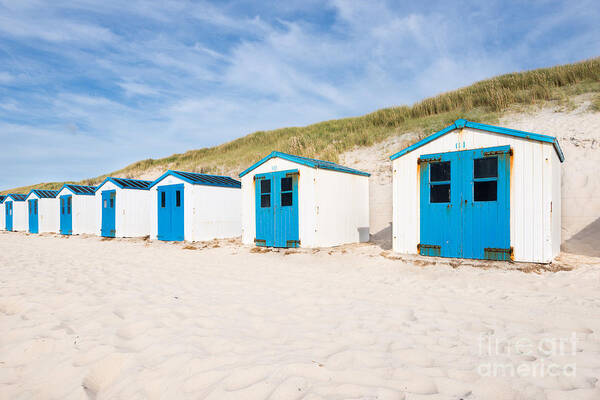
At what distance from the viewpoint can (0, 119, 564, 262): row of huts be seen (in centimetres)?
788

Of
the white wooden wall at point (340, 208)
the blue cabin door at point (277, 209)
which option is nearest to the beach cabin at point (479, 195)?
the white wooden wall at point (340, 208)

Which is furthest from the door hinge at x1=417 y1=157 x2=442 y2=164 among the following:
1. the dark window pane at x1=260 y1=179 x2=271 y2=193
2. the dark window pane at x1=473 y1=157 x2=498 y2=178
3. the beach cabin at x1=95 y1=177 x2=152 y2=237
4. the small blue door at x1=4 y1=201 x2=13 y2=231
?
the small blue door at x1=4 y1=201 x2=13 y2=231

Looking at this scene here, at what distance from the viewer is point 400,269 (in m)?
8.16

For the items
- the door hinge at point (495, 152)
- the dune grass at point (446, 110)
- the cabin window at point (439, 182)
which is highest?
the dune grass at point (446, 110)

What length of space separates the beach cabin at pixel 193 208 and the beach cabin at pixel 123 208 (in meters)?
2.25

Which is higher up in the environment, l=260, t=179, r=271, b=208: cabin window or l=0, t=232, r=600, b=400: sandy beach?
l=260, t=179, r=271, b=208: cabin window

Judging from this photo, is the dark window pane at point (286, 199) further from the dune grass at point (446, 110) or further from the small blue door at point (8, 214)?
the small blue door at point (8, 214)

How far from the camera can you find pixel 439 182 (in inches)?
349

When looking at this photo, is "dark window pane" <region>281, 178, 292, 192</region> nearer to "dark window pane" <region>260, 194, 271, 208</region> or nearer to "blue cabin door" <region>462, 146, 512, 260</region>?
"dark window pane" <region>260, 194, 271, 208</region>

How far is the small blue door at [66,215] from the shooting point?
20281 mm

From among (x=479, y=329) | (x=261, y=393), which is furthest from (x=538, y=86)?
(x=261, y=393)

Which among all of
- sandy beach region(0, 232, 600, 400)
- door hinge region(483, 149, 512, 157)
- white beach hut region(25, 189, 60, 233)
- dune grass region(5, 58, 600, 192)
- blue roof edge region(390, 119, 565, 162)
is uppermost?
dune grass region(5, 58, 600, 192)

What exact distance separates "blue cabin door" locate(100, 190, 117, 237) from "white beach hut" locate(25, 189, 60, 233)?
619cm

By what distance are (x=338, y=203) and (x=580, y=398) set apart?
380 inches
